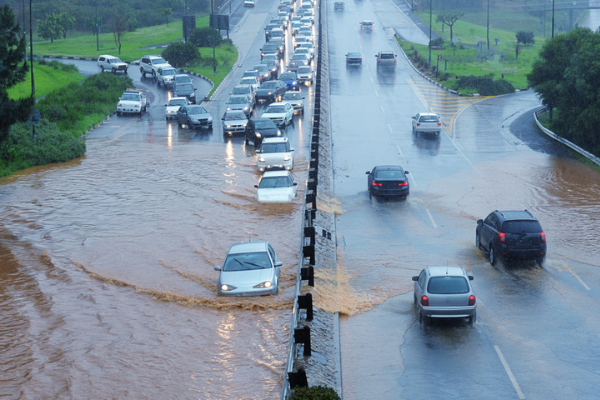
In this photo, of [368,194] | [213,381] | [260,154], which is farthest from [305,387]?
[260,154]

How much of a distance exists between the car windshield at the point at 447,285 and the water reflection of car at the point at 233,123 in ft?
96.3

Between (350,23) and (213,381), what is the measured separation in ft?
270

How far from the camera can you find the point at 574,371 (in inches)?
601

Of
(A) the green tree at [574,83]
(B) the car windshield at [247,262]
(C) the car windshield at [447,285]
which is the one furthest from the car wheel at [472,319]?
(A) the green tree at [574,83]

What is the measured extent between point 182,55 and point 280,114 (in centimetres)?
3535

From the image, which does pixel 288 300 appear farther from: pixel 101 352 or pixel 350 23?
pixel 350 23

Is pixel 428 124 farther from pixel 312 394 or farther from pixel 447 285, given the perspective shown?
pixel 312 394

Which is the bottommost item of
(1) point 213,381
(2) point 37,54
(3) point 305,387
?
(1) point 213,381

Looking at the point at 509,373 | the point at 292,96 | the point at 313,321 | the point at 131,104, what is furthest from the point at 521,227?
the point at 131,104

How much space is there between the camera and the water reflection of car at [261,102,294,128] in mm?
46500

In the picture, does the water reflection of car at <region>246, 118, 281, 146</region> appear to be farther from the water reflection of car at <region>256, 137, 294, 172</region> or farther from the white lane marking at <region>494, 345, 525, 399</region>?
the white lane marking at <region>494, 345, 525, 399</region>

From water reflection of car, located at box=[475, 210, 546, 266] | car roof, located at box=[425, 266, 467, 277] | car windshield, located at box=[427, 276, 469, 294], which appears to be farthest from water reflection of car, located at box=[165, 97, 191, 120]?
car windshield, located at box=[427, 276, 469, 294]

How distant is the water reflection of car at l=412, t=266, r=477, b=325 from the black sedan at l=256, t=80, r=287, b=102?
1516 inches

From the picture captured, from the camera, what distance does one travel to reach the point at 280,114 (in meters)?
46.8
